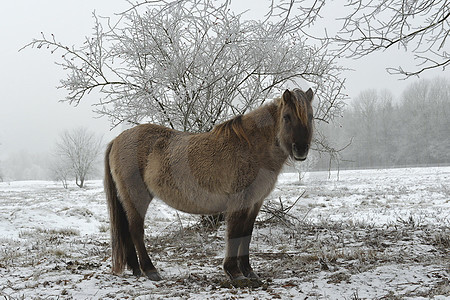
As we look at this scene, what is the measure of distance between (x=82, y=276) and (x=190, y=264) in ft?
4.36

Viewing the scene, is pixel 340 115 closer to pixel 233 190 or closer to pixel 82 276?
pixel 233 190

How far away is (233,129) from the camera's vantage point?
370 centimetres

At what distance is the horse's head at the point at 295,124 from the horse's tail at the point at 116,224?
89.3 inches

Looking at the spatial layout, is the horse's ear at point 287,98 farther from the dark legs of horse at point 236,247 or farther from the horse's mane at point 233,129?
the dark legs of horse at point 236,247

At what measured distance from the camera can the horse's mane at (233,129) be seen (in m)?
3.62

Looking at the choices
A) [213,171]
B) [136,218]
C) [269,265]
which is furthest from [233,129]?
[269,265]

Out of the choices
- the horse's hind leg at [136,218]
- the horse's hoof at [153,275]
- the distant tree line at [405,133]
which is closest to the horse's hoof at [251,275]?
the horse's hoof at [153,275]

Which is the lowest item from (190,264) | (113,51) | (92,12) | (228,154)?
(190,264)

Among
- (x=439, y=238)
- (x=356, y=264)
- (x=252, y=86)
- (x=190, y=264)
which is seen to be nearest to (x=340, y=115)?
(x=252, y=86)

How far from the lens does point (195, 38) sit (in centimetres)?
654

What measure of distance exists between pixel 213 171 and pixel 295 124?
3.44 ft

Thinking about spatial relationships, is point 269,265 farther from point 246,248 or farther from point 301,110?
point 301,110

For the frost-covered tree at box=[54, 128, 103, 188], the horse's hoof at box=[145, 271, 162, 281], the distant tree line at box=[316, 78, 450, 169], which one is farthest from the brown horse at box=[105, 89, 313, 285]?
the frost-covered tree at box=[54, 128, 103, 188]

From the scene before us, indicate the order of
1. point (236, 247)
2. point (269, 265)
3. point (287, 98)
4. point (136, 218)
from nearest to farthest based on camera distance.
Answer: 1. point (287, 98)
2. point (236, 247)
3. point (136, 218)
4. point (269, 265)
